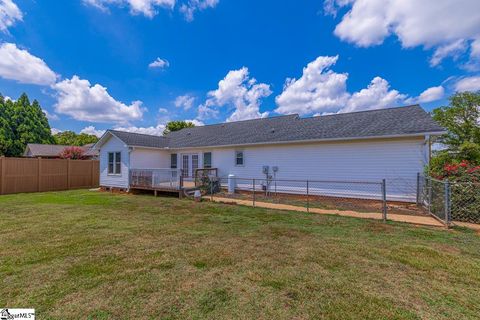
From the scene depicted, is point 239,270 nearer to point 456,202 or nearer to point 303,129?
point 456,202

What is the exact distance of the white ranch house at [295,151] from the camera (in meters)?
9.45

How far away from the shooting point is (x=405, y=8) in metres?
8.39

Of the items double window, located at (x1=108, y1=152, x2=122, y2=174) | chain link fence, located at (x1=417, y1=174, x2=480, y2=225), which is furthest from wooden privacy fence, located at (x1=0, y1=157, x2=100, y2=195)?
chain link fence, located at (x1=417, y1=174, x2=480, y2=225)

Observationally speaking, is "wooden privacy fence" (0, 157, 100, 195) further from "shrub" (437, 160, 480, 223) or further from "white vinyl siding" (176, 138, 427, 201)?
"shrub" (437, 160, 480, 223)

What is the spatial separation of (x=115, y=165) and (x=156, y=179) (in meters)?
3.98

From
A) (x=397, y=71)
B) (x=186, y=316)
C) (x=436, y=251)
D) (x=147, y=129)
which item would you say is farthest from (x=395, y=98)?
(x=147, y=129)

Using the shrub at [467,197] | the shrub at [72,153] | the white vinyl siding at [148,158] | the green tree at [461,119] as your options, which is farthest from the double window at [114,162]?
the green tree at [461,119]

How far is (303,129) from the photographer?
12758 millimetres

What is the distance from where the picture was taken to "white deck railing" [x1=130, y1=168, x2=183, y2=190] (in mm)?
12342

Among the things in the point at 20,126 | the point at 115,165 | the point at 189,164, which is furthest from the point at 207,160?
the point at 20,126

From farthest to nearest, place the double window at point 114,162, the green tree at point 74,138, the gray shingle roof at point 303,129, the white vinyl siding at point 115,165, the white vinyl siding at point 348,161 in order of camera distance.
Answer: the green tree at point 74,138, the double window at point 114,162, the white vinyl siding at point 115,165, the gray shingle roof at point 303,129, the white vinyl siding at point 348,161

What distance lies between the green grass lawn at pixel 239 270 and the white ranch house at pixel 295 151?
420 cm

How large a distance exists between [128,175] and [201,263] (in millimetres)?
11886

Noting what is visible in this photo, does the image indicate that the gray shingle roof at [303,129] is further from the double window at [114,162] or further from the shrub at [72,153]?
the shrub at [72,153]
